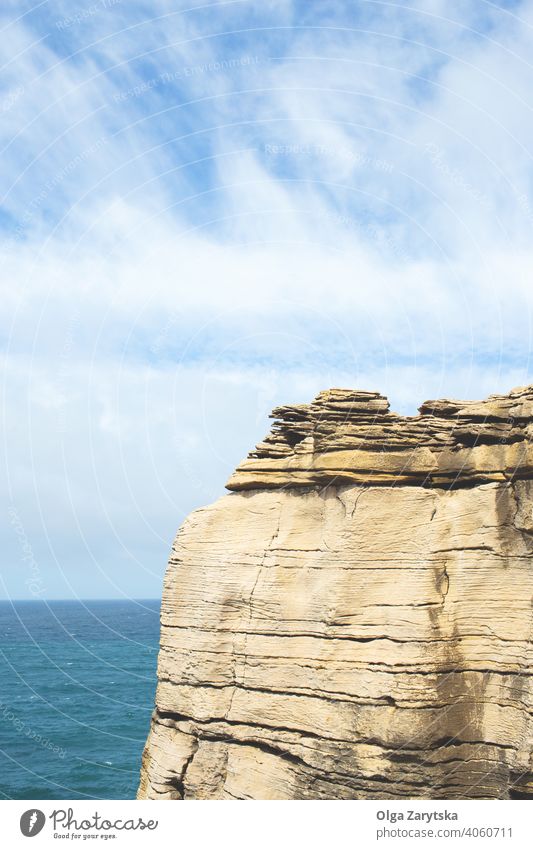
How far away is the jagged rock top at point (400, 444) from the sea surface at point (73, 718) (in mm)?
43710

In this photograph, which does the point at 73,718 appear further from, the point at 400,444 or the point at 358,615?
the point at 400,444

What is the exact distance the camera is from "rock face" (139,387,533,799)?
1773 centimetres

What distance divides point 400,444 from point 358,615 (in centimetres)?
500

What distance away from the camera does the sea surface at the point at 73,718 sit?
58250mm

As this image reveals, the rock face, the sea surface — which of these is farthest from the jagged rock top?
the sea surface

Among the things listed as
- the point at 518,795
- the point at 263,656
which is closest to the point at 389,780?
the point at 518,795

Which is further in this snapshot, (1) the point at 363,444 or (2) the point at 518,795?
(1) the point at 363,444

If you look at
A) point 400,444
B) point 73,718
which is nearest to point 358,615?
point 400,444

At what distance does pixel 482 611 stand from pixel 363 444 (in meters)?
5.54

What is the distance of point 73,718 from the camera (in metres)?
82.2

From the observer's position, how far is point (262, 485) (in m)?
21.5

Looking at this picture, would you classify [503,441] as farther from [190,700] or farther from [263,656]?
[190,700]

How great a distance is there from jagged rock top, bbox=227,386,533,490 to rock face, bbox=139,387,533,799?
0.05 m

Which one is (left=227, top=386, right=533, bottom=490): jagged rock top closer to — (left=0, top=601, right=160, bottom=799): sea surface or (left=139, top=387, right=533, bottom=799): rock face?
(left=139, top=387, right=533, bottom=799): rock face
